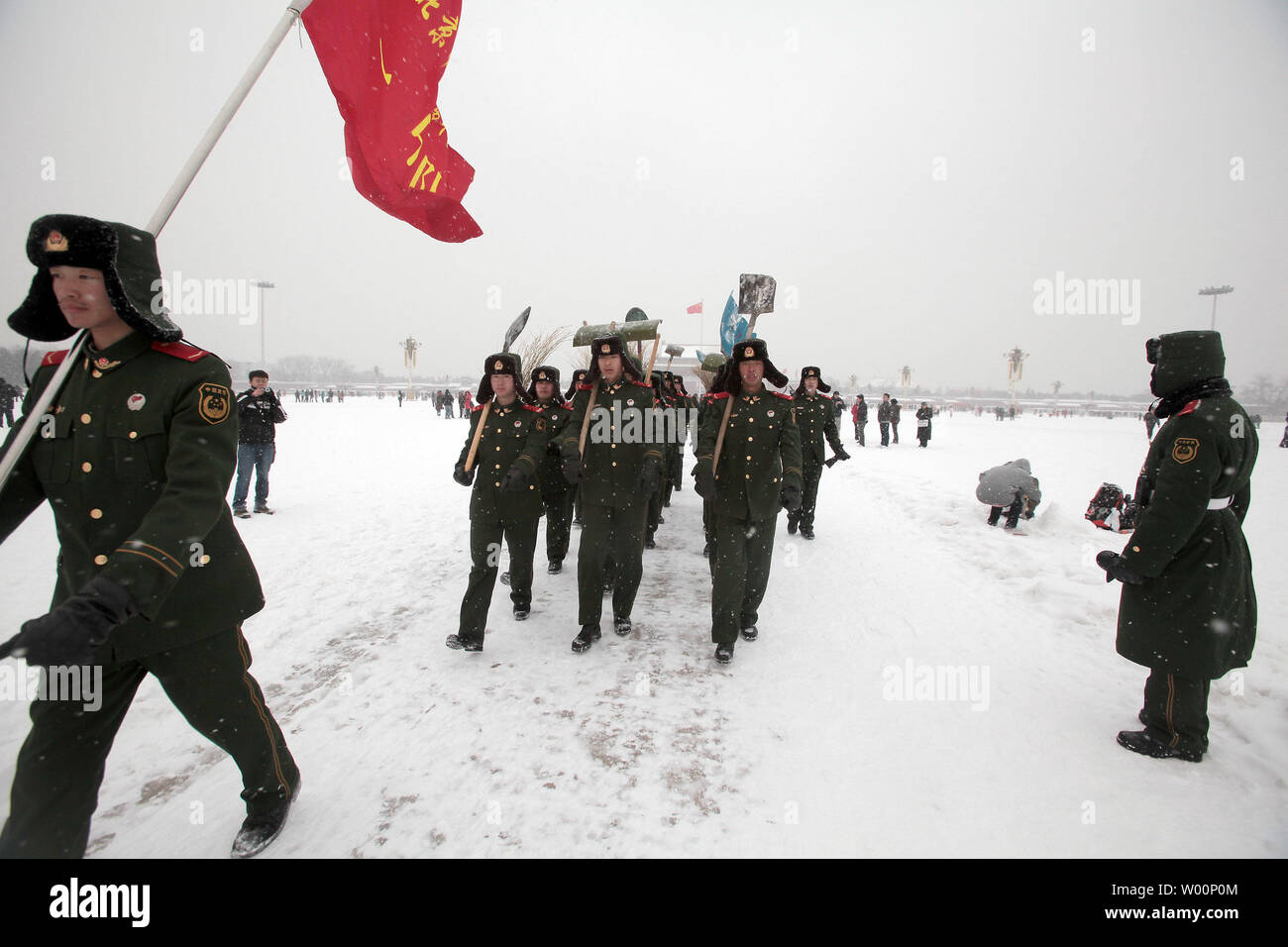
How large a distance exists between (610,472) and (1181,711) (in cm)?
343

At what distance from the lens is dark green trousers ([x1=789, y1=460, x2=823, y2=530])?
734 cm

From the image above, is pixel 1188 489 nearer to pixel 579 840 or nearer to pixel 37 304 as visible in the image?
pixel 579 840

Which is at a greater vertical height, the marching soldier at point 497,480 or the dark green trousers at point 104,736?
the marching soldier at point 497,480

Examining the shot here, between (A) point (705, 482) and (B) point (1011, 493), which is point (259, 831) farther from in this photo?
(B) point (1011, 493)

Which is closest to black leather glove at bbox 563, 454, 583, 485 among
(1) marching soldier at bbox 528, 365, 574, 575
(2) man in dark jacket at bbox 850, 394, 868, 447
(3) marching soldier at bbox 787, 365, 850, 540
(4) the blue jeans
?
(1) marching soldier at bbox 528, 365, 574, 575

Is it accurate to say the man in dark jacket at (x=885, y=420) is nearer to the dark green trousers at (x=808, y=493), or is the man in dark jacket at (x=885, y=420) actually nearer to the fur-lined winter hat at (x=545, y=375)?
the dark green trousers at (x=808, y=493)

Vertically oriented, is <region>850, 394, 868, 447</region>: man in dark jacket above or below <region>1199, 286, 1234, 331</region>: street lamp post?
below

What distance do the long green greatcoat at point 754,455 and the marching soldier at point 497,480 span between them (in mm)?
1270

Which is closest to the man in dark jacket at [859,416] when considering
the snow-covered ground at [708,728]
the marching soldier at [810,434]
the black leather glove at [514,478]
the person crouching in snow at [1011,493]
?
the person crouching in snow at [1011,493]

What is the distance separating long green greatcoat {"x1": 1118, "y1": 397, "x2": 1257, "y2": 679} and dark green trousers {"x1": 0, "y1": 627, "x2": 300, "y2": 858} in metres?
3.99

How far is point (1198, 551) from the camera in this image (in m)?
2.77

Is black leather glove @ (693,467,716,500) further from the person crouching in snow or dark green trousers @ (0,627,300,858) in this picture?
the person crouching in snow

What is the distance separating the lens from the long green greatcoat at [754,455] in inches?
160

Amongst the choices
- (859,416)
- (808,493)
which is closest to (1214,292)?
(859,416)
